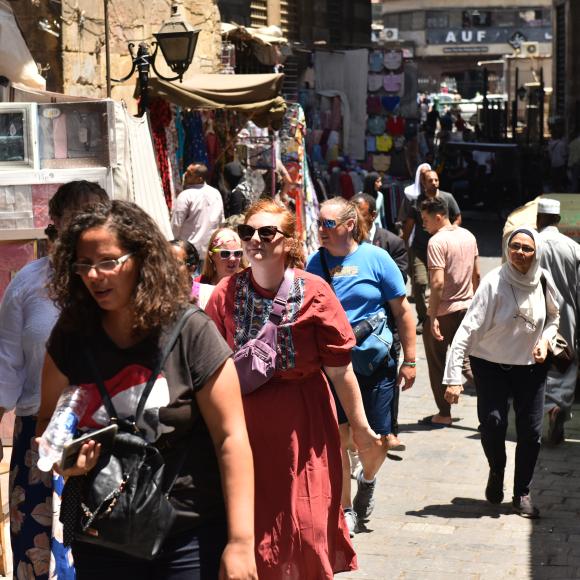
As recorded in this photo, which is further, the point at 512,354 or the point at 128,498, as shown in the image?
the point at 512,354

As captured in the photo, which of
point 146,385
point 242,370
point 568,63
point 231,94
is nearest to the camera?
point 146,385

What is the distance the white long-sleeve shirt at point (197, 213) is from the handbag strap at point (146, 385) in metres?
8.26

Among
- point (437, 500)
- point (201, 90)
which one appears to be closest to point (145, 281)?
point (437, 500)

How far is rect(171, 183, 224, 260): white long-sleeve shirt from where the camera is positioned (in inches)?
459

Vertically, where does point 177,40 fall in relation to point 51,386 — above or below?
above

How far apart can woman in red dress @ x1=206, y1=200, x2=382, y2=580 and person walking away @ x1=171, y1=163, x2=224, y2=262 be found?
22.1 feet

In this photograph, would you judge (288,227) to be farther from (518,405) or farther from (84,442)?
(518,405)

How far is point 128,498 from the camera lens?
10.6ft

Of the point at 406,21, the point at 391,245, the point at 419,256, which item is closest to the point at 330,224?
the point at 391,245

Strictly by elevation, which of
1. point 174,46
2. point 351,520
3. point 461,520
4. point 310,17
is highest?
point 310,17

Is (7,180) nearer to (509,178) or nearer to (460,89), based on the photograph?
(509,178)

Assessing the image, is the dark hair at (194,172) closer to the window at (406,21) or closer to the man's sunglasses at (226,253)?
the man's sunglasses at (226,253)

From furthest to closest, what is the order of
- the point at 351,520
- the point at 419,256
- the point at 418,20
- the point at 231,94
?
1. the point at 418,20
2. the point at 419,256
3. the point at 231,94
4. the point at 351,520

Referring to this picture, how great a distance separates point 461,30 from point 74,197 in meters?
87.5
